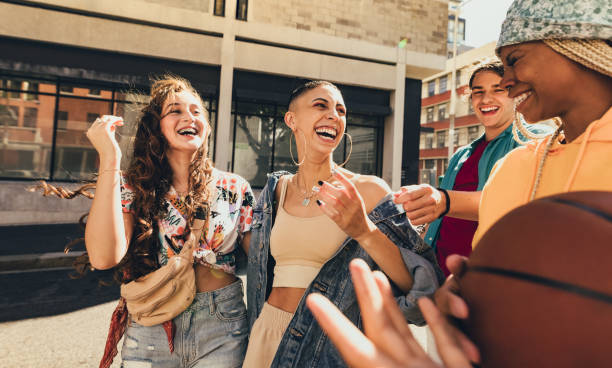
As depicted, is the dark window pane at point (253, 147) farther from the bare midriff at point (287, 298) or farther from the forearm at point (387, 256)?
the forearm at point (387, 256)

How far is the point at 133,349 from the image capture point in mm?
2021

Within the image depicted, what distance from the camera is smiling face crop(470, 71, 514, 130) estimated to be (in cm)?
280

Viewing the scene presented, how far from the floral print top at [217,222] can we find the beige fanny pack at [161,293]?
0.17m

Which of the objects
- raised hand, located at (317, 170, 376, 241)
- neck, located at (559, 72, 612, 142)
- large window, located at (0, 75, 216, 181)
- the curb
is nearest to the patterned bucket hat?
neck, located at (559, 72, 612, 142)

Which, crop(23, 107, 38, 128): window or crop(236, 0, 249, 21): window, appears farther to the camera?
crop(236, 0, 249, 21): window

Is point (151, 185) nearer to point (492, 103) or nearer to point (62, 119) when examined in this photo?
point (492, 103)

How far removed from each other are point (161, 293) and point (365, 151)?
13844 mm

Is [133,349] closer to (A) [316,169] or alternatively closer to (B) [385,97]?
(A) [316,169]

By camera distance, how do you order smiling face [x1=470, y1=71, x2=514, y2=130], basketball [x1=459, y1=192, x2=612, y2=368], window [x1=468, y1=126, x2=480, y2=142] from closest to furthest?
basketball [x1=459, y1=192, x2=612, y2=368] < smiling face [x1=470, y1=71, x2=514, y2=130] < window [x1=468, y1=126, x2=480, y2=142]

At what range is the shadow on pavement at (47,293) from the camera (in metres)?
4.93

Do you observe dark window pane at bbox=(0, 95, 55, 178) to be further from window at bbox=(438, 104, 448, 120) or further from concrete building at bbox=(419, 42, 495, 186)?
window at bbox=(438, 104, 448, 120)

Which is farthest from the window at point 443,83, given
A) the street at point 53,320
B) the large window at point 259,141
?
the street at point 53,320

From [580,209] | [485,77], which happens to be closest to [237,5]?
[485,77]

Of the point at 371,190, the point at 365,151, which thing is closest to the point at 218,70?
the point at 365,151
